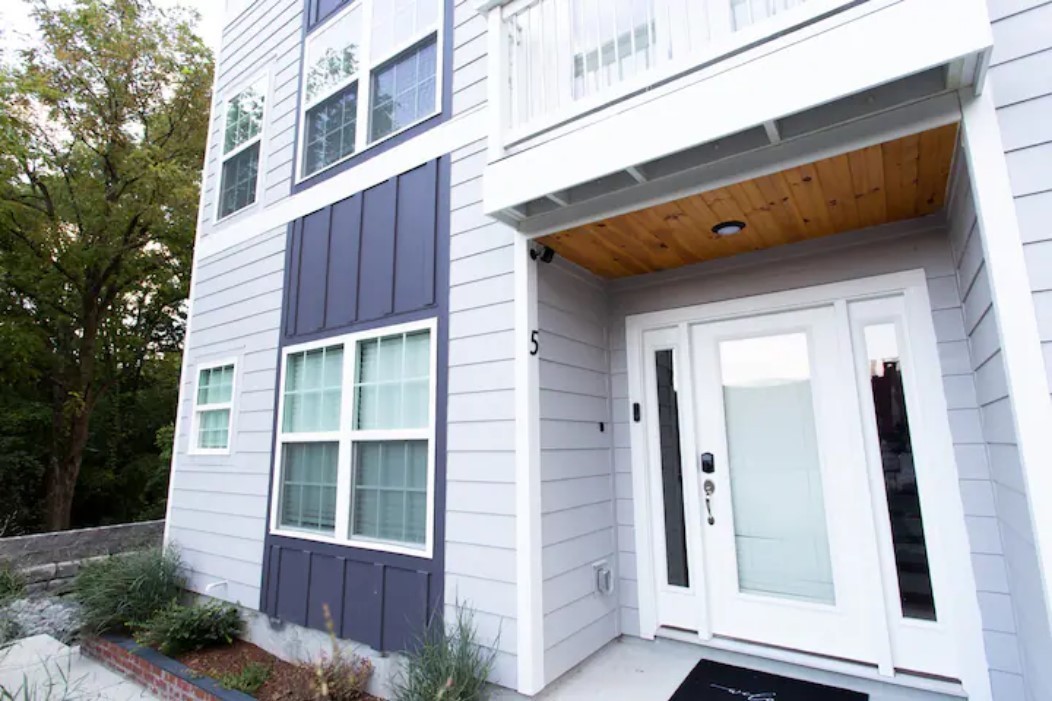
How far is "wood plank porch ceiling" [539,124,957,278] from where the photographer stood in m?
2.25

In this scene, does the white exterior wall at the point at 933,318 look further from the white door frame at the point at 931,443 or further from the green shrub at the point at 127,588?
the green shrub at the point at 127,588

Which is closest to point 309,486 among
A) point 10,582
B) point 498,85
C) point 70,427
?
point 498,85

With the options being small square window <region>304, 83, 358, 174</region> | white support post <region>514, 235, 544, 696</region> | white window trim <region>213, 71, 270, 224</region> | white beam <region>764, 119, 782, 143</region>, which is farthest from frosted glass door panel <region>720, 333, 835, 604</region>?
white window trim <region>213, 71, 270, 224</region>

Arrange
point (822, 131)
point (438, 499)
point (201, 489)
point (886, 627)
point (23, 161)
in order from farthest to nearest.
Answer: point (23, 161), point (201, 489), point (438, 499), point (886, 627), point (822, 131)

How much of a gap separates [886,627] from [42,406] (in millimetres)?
12575

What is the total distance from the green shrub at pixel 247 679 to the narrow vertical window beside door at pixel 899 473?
12.7 ft

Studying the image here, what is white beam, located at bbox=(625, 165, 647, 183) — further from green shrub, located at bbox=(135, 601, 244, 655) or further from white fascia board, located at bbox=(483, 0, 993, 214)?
green shrub, located at bbox=(135, 601, 244, 655)

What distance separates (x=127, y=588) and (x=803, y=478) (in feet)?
18.0

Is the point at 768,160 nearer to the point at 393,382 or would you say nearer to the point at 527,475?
the point at 527,475

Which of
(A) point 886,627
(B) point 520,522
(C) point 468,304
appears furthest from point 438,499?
(A) point 886,627

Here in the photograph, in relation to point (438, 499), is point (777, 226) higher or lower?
higher

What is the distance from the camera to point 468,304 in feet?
11.1

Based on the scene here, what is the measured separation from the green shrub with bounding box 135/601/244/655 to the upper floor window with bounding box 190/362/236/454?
1.39 meters

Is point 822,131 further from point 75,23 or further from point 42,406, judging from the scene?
point 42,406
